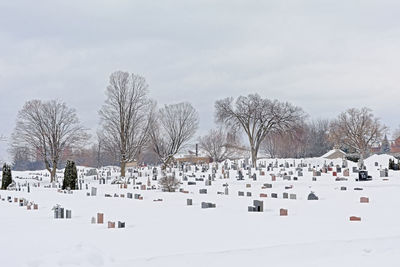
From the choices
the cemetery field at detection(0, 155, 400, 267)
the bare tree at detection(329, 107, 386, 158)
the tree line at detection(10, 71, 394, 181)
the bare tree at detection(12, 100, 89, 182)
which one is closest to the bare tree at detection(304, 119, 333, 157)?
the bare tree at detection(329, 107, 386, 158)

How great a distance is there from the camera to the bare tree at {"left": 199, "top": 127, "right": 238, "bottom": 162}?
2496 inches

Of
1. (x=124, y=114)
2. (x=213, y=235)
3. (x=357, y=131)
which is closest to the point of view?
(x=213, y=235)

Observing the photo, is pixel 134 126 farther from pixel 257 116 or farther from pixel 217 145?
pixel 217 145

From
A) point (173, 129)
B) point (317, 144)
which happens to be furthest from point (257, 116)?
point (317, 144)

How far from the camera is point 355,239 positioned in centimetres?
890

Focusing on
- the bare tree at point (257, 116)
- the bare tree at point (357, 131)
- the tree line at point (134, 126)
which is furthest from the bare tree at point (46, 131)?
the bare tree at point (357, 131)

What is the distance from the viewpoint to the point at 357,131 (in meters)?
63.4

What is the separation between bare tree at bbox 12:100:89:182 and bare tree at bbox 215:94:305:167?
51.4ft

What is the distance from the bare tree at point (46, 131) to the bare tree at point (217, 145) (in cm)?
2185

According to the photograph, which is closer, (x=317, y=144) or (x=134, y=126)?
(x=134, y=126)

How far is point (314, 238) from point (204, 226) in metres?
3.01

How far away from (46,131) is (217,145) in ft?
103

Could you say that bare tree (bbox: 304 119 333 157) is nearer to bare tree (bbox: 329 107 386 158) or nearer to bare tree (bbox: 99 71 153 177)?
bare tree (bbox: 329 107 386 158)

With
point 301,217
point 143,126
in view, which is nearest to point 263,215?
point 301,217
